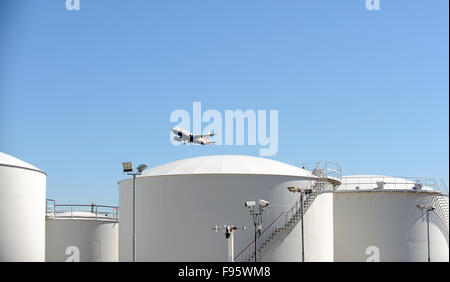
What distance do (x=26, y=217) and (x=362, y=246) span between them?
91.4ft

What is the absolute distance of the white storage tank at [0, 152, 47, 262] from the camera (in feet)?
149

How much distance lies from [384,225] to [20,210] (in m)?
30.2

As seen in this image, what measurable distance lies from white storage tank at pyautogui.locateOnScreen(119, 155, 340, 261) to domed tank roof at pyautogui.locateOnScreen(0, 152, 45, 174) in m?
8.12

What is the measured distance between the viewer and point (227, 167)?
4841 centimetres

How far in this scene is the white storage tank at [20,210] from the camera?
45406mm

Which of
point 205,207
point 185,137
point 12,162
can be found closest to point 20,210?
point 12,162

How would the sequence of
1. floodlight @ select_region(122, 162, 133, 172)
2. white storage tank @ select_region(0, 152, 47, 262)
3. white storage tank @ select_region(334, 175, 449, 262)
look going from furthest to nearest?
white storage tank @ select_region(334, 175, 449, 262), white storage tank @ select_region(0, 152, 47, 262), floodlight @ select_region(122, 162, 133, 172)

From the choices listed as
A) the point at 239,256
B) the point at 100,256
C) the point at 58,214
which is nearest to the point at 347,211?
the point at 239,256

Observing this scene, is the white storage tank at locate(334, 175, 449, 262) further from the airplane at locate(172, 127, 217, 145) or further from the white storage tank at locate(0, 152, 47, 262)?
the white storage tank at locate(0, 152, 47, 262)

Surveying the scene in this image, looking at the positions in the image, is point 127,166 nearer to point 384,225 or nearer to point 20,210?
point 20,210

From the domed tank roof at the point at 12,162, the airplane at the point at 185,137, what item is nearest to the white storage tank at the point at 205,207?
the domed tank roof at the point at 12,162

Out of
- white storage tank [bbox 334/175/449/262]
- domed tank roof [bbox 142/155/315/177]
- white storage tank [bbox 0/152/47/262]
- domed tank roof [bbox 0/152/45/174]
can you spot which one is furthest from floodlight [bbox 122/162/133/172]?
white storage tank [bbox 334/175/449/262]

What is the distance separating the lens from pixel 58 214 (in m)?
60.8
